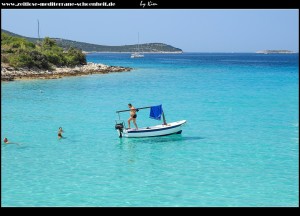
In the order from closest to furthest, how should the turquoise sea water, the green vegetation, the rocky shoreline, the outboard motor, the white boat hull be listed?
the turquoise sea water < the white boat hull < the outboard motor < the rocky shoreline < the green vegetation

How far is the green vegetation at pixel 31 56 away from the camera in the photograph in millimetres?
60062

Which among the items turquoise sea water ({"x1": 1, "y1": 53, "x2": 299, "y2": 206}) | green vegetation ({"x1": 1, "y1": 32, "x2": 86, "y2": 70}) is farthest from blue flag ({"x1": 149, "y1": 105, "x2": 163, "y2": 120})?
green vegetation ({"x1": 1, "y1": 32, "x2": 86, "y2": 70})

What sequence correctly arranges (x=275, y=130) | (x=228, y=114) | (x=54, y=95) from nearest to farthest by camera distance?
(x=275, y=130) → (x=228, y=114) → (x=54, y=95)

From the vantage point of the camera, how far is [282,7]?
7980mm

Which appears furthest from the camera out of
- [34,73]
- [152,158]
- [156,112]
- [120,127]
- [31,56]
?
[31,56]

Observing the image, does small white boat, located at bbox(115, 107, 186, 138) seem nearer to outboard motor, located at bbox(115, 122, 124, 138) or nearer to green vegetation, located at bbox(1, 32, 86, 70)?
outboard motor, located at bbox(115, 122, 124, 138)

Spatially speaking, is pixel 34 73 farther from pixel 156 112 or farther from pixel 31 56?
pixel 156 112

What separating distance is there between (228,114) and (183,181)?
16308 mm

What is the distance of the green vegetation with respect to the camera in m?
60.1

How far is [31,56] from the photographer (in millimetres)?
62688

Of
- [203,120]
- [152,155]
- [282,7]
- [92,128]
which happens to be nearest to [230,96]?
[203,120]

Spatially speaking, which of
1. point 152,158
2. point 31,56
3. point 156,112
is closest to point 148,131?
point 156,112

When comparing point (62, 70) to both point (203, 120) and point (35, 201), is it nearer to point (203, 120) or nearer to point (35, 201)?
point (203, 120)

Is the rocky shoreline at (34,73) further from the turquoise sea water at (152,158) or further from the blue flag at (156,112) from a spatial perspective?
the blue flag at (156,112)
